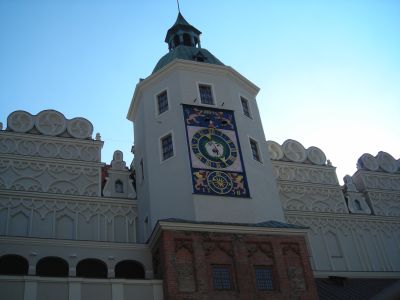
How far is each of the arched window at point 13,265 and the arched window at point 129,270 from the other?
3481 mm

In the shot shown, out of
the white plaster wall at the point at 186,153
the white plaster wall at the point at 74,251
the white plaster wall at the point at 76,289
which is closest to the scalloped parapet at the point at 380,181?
the white plaster wall at the point at 186,153

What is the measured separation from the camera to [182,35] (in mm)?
30578

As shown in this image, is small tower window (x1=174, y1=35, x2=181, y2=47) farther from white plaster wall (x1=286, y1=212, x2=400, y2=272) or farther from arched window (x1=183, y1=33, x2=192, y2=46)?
white plaster wall (x1=286, y1=212, x2=400, y2=272)

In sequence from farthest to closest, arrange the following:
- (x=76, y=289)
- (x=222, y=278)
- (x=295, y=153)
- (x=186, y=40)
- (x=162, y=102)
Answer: (x=186, y=40), (x=295, y=153), (x=162, y=102), (x=222, y=278), (x=76, y=289)

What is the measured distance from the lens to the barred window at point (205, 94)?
2500 centimetres

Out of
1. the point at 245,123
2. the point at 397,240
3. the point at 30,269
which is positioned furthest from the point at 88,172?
the point at 397,240

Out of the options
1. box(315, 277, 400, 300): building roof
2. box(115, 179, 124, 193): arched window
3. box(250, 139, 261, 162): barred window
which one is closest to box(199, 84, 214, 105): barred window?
box(250, 139, 261, 162): barred window

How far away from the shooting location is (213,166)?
72.9 feet

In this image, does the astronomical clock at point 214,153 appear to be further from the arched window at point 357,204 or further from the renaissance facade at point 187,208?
the arched window at point 357,204

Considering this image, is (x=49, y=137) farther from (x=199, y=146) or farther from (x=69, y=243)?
(x=199, y=146)

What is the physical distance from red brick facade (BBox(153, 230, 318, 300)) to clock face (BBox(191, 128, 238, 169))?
390cm

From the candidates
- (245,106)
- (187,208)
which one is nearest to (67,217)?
(187,208)

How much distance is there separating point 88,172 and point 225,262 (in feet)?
26.6

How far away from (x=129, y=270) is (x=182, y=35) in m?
14.8
